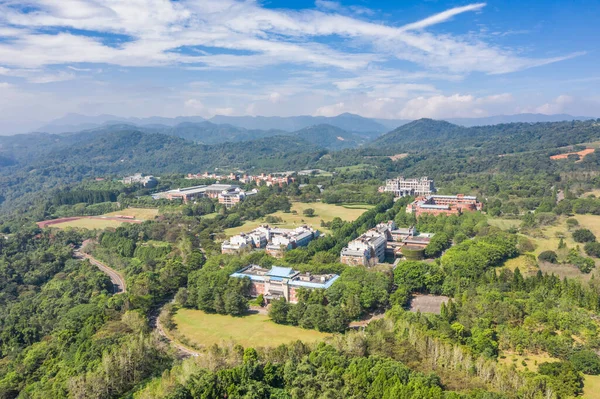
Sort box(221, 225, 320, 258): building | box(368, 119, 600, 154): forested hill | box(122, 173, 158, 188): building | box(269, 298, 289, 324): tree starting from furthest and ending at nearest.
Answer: box(368, 119, 600, 154): forested hill < box(122, 173, 158, 188): building < box(221, 225, 320, 258): building < box(269, 298, 289, 324): tree

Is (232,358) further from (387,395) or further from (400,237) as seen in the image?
(400,237)

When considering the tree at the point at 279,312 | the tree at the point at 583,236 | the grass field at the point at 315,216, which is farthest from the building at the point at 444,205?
the tree at the point at 279,312

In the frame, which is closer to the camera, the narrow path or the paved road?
the narrow path

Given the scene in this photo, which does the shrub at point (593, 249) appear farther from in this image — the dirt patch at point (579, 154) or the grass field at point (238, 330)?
the dirt patch at point (579, 154)

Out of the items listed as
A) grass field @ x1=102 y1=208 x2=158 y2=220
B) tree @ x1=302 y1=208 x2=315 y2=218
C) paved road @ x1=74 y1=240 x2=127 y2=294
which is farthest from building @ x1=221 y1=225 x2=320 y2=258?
grass field @ x1=102 y1=208 x2=158 y2=220

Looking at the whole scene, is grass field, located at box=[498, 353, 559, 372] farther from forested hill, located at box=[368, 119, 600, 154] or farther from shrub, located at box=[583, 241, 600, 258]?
forested hill, located at box=[368, 119, 600, 154]

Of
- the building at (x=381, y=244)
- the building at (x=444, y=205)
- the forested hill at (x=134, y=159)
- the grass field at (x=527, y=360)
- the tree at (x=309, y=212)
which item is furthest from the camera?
the forested hill at (x=134, y=159)

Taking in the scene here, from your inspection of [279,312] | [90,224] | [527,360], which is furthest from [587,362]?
[90,224]

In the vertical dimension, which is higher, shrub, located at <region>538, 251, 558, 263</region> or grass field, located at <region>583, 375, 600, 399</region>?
shrub, located at <region>538, 251, 558, 263</region>
